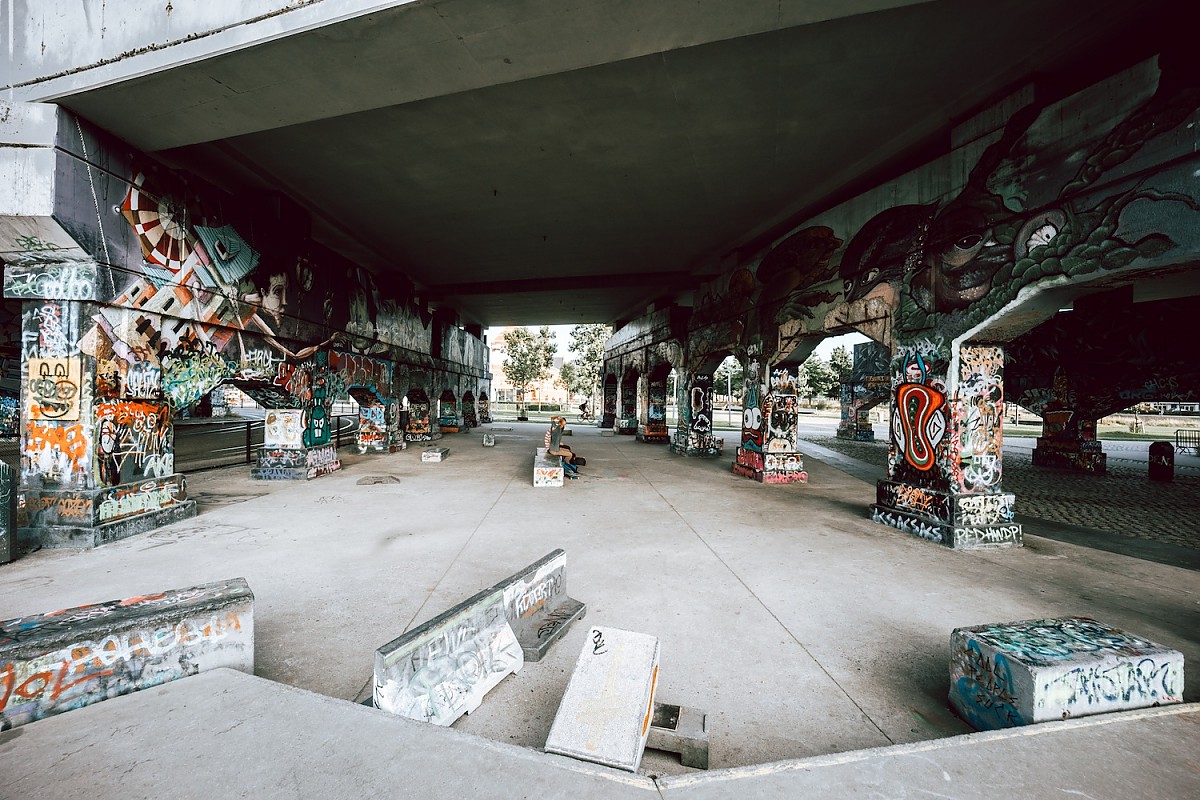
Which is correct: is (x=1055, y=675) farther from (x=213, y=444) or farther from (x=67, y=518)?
(x=213, y=444)

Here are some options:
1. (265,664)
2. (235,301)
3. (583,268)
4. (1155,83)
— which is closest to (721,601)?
(265,664)

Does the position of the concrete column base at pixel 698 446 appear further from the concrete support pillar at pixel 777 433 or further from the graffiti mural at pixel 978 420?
the graffiti mural at pixel 978 420

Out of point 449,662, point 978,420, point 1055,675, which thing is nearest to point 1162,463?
point 978,420

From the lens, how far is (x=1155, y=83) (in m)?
4.56

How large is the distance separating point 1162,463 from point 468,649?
57.5ft

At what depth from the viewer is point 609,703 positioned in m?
2.38

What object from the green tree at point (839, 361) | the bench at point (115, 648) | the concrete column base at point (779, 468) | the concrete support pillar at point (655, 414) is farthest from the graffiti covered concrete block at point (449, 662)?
the green tree at point (839, 361)

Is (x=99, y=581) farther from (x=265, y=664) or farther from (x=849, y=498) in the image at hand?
(x=849, y=498)

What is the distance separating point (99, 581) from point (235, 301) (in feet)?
17.8

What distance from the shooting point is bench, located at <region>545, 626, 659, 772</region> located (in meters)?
2.18

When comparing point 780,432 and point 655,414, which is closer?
point 780,432

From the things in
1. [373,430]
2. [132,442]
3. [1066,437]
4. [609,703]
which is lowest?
[609,703]

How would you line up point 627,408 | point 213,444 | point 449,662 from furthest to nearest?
1. point 627,408
2. point 213,444
3. point 449,662

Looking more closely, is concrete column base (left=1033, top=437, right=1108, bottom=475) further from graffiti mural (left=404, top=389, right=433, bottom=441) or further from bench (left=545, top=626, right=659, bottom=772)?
graffiti mural (left=404, top=389, right=433, bottom=441)
